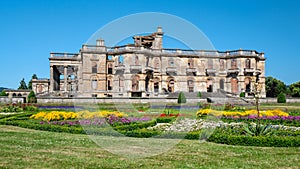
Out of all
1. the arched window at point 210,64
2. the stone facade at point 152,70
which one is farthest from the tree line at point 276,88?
the arched window at point 210,64

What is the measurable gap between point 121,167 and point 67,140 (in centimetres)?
495

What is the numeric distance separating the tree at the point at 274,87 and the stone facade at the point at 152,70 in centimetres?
2159

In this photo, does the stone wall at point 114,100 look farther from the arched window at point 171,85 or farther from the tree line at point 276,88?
the tree line at point 276,88

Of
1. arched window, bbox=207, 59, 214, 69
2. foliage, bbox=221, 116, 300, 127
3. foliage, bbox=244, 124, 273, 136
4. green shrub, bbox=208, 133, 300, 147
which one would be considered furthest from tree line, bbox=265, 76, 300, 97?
green shrub, bbox=208, 133, 300, 147

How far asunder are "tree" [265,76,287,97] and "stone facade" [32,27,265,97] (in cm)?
2159

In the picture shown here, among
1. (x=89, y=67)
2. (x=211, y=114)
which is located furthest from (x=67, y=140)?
(x=89, y=67)

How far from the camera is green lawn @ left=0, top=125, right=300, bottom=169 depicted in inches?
325

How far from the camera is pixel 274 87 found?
7831 centimetres

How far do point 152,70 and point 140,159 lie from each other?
1646 inches

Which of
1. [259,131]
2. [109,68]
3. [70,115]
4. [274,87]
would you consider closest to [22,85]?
[109,68]

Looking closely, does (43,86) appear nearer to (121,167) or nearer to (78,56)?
(78,56)

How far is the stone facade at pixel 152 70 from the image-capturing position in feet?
160

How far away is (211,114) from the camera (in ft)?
67.9

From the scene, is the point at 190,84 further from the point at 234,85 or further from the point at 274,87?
the point at 274,87
